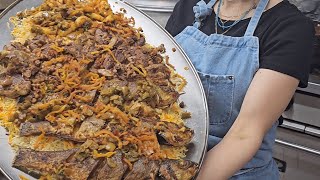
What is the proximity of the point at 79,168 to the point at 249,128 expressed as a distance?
55 cm

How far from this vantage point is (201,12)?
1.70m

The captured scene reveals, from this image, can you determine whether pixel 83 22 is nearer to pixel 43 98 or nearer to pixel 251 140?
pixel 43 98

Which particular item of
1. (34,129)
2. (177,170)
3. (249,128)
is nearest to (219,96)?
(249,128)

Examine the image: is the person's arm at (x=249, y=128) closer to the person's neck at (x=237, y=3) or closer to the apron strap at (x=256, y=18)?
the apron strap at (x=256, y=18)

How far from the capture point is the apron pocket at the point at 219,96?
4.83 ft

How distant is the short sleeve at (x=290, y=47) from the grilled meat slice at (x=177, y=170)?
444mm

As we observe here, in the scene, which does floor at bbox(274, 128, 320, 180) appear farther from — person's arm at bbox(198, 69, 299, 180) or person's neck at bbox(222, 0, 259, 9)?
person's arm at bbox(198, 69, 299, 180)

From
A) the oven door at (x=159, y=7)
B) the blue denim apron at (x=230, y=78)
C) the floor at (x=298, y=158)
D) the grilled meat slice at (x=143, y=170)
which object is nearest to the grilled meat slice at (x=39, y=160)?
the grilled meat slice at (x=143, y=170)

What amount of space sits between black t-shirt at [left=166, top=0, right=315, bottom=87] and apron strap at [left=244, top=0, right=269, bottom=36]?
0.04 ft

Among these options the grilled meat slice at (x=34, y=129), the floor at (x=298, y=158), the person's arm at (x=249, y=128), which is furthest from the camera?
the floor at (x=298, y=158)

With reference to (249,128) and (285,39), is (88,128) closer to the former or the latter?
(249,128)

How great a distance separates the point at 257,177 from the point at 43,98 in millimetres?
839

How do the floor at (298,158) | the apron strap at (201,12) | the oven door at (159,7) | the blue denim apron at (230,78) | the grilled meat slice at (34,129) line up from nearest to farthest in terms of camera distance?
the grilled meat slice at (34,129)
the blue denim apron at (230,78)
the apron strap at (201,12)
the oven door at (159,7)
the floor at (298,158)

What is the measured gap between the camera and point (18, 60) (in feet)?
4.60
